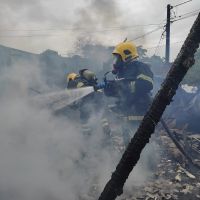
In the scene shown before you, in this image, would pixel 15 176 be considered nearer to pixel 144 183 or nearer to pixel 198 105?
pixel 144 183

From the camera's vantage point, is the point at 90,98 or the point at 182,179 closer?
the point at 182,179

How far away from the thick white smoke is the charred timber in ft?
6.97

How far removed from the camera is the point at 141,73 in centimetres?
688

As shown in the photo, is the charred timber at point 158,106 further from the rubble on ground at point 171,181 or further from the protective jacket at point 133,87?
the protective jacket at point 133,87

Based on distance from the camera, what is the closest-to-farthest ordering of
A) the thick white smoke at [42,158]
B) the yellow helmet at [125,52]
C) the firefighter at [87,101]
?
the thick white smoke at [42,158] → the yellow helmet at [125,52] → the firefighter at [87,101]

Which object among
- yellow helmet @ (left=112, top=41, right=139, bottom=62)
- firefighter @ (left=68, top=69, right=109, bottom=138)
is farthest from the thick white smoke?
yellow helmet @ (left=112, top=41, right=139, bottom=62)

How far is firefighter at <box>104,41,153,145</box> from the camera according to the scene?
6938mm

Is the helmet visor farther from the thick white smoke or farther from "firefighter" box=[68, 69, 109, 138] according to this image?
the thick white smoke

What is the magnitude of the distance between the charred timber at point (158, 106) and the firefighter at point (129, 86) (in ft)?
12.1

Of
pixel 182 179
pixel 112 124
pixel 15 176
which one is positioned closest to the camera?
pixel 15 176

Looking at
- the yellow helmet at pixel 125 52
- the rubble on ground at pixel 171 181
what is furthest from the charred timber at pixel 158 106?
the yellow helmet at pixel 125 52

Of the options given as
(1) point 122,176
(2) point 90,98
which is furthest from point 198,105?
(1) point 122,176

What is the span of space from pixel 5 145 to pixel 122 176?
8.80 ft

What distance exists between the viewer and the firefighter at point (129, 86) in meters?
6.94
